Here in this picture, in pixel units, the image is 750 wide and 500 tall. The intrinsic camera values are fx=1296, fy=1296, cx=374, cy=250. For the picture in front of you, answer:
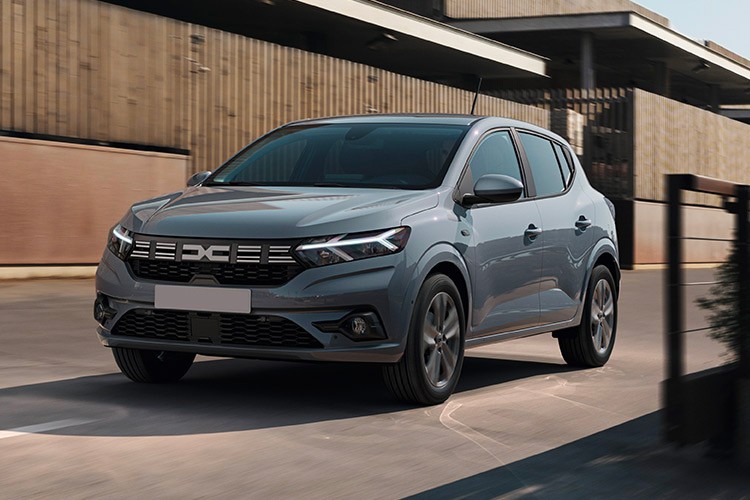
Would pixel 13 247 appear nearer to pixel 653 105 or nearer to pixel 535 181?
pixel 535 181

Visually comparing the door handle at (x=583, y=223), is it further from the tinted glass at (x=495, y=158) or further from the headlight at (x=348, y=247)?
the headlight at (x=348, y=247)

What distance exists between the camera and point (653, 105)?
32.0 metres

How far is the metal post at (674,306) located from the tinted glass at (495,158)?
2.23m

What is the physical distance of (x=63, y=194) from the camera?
15.1 m

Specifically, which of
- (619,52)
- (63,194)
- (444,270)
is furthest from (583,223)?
(619,52)

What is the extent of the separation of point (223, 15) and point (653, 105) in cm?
1189

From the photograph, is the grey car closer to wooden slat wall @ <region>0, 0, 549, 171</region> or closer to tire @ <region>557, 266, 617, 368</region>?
tire @ <region>557, 266, 617, 368</region>

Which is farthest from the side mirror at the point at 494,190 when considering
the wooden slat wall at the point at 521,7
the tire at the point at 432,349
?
the wooden slat wall at the point at 521,7

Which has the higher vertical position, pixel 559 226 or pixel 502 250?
pixel 559 226

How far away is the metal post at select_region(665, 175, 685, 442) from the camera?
18.9ft

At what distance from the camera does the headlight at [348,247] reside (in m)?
6.65

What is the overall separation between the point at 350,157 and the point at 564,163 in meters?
2.15

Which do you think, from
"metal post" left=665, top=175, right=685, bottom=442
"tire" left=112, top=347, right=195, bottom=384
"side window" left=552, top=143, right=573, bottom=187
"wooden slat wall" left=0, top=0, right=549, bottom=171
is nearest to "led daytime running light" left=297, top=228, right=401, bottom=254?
"tire" left=112, top=347, right=195, bottom=384

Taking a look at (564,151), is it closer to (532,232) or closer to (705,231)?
(532,232)
